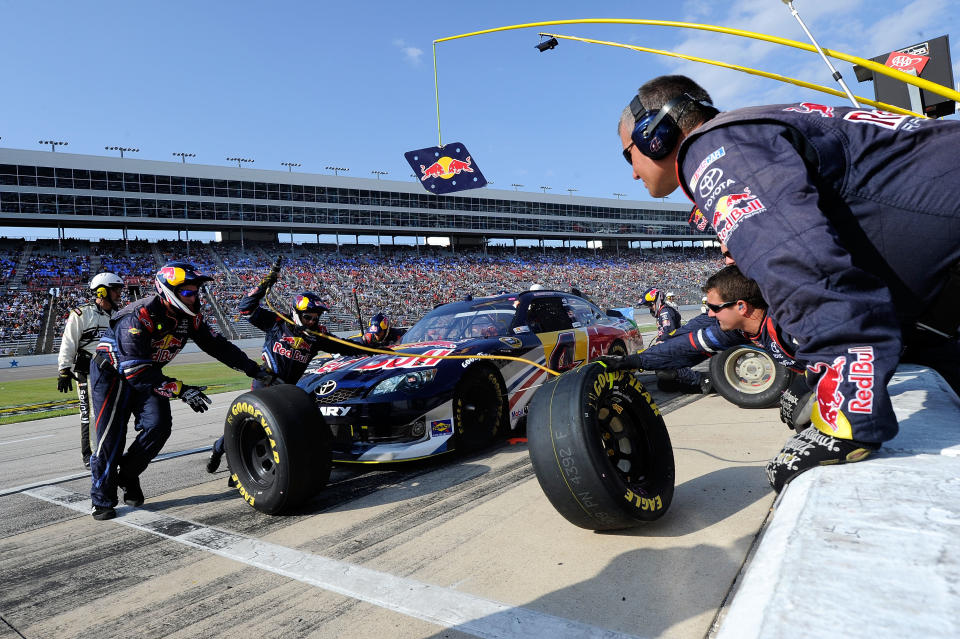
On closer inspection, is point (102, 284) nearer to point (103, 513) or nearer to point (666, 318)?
point (103, 513)

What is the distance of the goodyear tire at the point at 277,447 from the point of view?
3.34 meters

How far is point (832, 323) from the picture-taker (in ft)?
4.07

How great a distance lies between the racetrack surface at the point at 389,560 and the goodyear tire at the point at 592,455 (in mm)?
199

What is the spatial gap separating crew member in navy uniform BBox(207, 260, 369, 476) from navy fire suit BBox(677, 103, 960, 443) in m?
4.56

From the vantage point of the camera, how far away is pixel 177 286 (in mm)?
4199

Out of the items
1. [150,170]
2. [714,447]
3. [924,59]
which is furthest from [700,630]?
[150,170]

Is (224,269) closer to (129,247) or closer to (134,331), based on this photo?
(129,247)

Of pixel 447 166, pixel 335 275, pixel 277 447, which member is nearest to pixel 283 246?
pixel 335 275

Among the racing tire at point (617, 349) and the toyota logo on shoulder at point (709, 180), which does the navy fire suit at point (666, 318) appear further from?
the toyota logo on shoulder at point (709, 180)

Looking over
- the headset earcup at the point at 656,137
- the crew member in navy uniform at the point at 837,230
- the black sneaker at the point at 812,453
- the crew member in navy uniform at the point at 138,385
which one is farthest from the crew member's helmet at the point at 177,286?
the black sneaker at the point at 812,453

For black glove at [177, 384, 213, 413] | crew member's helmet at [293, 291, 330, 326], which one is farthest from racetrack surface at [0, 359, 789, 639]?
crew member's helmet at [293, 291, 330, 326]

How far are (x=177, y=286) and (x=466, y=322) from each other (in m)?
2.70

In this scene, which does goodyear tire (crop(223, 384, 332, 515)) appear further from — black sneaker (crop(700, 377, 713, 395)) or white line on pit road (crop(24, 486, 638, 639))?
black sneaker (crop(700, 377, 713, 395))

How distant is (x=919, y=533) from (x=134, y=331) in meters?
4.49
